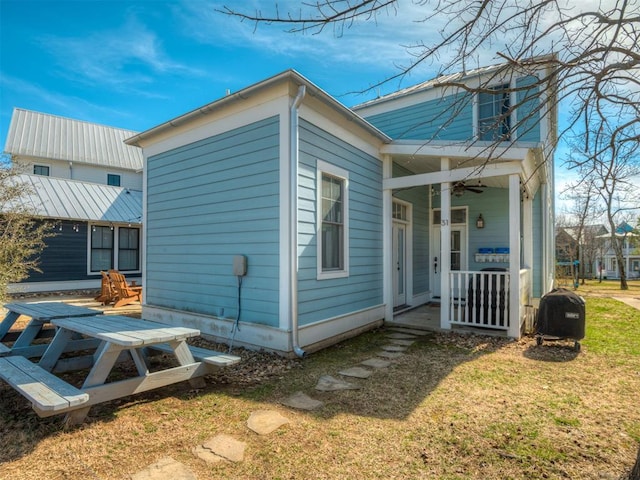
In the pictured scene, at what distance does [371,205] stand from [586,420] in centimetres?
459

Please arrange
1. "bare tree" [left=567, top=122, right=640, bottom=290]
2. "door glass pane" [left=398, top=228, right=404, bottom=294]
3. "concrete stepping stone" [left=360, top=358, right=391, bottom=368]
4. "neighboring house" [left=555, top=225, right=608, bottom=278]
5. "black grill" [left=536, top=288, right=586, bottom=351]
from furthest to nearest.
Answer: "neighboring house" [left=555, top=225, right=608, bottom=278], "door glass pane" [left=398, top=228, right=404, bottom=294], "black grill" [left=536, top=288, right=586, bottom=351], "concrete stepping stone" [left=360, top=358, right=391, bottom=368], "bare tree" [left=567, top=122, right=640, bottom=290]

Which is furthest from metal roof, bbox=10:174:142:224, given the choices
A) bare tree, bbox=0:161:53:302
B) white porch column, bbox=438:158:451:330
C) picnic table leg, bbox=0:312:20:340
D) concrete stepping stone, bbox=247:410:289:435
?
white porch column, bbox=438:158:451:330

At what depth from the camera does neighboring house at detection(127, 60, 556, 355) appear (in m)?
5.04

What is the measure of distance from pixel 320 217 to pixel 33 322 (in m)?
4.19

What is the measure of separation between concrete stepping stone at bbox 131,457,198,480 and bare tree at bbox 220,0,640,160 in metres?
3.11

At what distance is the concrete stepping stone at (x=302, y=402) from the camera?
347 cm

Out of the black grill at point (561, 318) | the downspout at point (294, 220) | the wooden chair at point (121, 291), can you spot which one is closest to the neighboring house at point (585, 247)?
the black grill at point (561, 318)

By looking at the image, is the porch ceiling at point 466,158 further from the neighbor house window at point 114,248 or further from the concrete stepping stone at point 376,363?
the neighbor house window at point 114,248

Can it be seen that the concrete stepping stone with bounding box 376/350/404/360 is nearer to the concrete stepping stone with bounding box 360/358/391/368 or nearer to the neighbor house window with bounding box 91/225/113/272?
the concrete stepping stone with bounding box 360/358/391/368

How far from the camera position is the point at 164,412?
3312 mm

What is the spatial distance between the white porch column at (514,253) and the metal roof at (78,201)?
12.7m

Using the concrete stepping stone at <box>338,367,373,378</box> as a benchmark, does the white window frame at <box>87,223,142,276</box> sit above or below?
above

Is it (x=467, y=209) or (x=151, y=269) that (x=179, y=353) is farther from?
(x=467, y=209)

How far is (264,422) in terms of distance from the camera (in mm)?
3135
